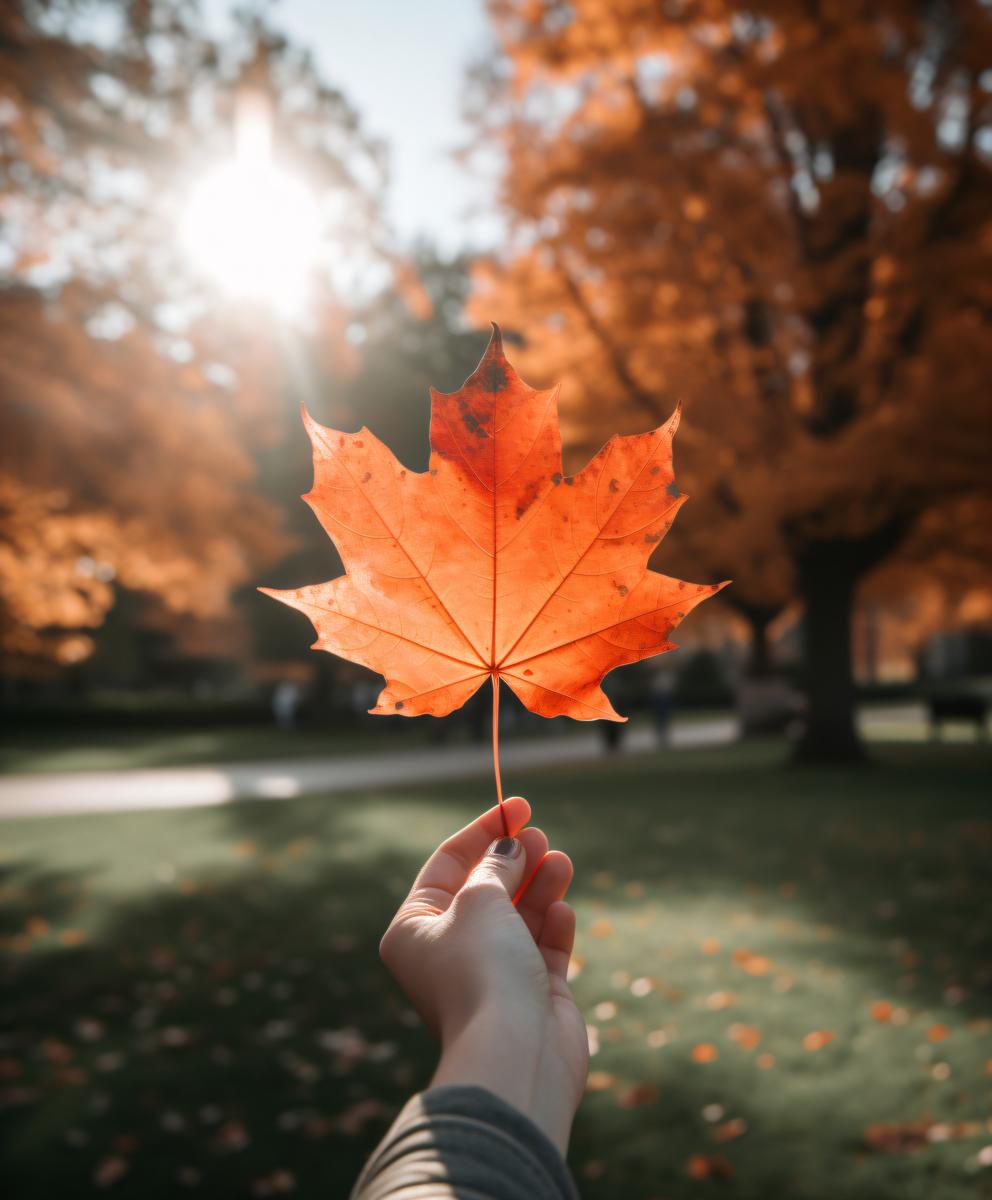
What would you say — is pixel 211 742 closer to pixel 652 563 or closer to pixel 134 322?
pixel 652 563

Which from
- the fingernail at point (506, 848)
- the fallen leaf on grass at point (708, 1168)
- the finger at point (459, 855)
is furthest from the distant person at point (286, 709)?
the fingernail at point (506, 848)

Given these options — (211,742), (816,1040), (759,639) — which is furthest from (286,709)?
(816,1040)

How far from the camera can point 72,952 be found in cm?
603

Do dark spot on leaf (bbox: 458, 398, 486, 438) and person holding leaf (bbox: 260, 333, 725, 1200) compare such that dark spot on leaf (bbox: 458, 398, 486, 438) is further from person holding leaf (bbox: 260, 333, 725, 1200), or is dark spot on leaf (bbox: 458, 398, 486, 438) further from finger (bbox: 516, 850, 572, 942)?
finger (bbox: 516, 850, 572, 942)

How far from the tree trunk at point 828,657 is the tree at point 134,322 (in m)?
7.53

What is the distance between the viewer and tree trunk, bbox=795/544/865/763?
12703 millimetres

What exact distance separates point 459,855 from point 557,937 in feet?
0.66

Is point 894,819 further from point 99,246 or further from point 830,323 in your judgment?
point 99,246

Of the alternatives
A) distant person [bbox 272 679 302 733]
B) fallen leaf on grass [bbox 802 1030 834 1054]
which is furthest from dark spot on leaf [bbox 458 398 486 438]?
distant person [bbox 272 679 302 733]

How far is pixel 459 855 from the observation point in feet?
4.81

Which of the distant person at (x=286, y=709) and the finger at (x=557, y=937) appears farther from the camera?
the distant person at (x=286, y=709)

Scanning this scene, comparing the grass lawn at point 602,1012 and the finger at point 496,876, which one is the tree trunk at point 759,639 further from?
the finger at point 496,876

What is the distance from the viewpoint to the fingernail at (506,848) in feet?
4.31

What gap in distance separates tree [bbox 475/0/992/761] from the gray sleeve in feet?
Result: 30.5
